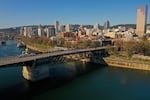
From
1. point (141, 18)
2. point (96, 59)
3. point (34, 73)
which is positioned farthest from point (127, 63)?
point (141, 18)

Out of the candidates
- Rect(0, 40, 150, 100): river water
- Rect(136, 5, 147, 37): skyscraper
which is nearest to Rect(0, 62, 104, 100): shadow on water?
Rect(0, 40, 150, 100): river water

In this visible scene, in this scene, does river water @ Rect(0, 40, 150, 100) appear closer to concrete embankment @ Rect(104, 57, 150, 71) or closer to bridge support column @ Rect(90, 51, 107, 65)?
concrete embankment @ Rect(104, 57, 150, 71)

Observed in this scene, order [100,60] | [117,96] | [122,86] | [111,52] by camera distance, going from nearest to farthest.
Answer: [117,96], [122,86], [100,60], [111,52]

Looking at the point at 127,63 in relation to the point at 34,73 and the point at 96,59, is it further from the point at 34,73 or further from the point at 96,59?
the point at 34,73

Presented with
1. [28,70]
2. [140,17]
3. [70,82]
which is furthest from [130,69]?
[140,17]

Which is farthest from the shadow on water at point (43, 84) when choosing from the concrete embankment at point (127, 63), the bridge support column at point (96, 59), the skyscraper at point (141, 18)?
the skyscraper at point (141, 18)

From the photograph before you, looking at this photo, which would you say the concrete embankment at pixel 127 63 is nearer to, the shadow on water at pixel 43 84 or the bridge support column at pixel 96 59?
the bridge support column at pixel 96 59

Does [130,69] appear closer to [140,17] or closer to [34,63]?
[34,63]
